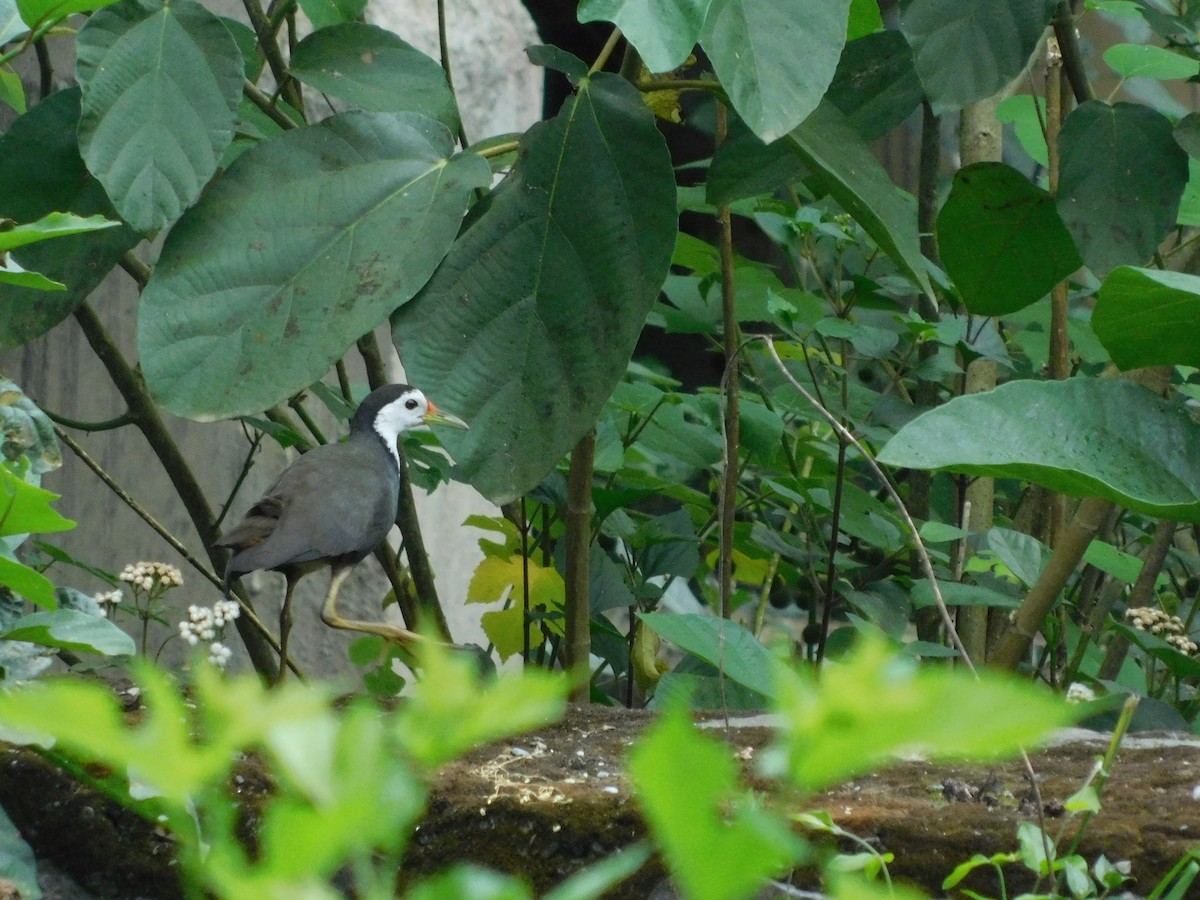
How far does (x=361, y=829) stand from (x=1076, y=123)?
1589 mm

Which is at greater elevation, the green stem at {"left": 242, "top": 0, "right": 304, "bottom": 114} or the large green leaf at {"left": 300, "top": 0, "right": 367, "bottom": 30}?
the large green leaf at {"left": 300, "top": 0, "right": 367, "bottom": 30}

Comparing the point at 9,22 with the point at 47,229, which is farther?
the point at 9,22

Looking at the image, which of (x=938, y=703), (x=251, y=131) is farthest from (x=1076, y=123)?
(x=938, y=703)

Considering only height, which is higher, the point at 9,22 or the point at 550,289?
the point at 9,22

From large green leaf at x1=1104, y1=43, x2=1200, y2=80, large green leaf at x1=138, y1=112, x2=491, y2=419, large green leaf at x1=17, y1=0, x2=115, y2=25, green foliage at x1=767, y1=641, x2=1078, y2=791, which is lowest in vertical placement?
large green leaf at x1=138, y1=112, x2=491, y2=419

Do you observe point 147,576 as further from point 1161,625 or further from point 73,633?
point 1161,625

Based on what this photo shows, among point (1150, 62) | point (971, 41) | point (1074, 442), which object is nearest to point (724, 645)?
point (1074, 442)

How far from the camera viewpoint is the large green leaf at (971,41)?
156 cm

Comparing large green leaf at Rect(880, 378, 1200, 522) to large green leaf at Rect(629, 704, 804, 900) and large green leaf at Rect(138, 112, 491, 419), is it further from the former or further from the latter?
large green leaf at Rect(629, 704, 804, 900)

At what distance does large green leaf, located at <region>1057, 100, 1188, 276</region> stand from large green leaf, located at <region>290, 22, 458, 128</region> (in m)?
0.80

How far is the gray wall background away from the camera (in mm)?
2633

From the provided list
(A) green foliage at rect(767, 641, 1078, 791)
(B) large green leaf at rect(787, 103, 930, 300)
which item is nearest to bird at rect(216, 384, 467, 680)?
(B) large green leaf at rect(787, 103, 930, 300)

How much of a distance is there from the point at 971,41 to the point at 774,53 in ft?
1.19

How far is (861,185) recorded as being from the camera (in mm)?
1505
